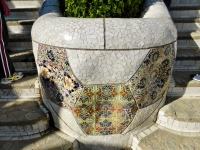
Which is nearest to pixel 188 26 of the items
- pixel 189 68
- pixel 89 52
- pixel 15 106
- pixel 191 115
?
pixel 189 68

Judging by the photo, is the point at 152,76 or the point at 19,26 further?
the point at 19,26

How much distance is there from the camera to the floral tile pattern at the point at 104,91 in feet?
7.84

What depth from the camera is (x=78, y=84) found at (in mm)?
2402

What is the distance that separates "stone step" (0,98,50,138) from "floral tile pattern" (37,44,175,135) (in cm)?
45

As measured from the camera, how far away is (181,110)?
3.04 metres

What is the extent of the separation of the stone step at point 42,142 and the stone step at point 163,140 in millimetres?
953

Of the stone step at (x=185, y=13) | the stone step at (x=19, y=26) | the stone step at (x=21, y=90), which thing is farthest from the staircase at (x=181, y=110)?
the stone step at (x=19, y=26)

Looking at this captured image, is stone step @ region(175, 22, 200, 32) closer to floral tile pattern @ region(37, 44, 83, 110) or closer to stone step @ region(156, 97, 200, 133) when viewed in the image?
stone step @ region(156, 97, 200, 133)

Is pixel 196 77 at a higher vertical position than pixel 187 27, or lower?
lower

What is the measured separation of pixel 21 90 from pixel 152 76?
2218 millimetres

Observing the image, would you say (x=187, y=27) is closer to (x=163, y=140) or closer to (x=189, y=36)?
(x=189, y=36)

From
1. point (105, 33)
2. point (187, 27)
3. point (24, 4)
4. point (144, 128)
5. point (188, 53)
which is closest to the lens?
point (105, 33)

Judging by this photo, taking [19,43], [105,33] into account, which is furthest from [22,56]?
[105,33]

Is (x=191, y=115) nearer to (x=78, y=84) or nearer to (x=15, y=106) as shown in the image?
(x=78, y=84)
